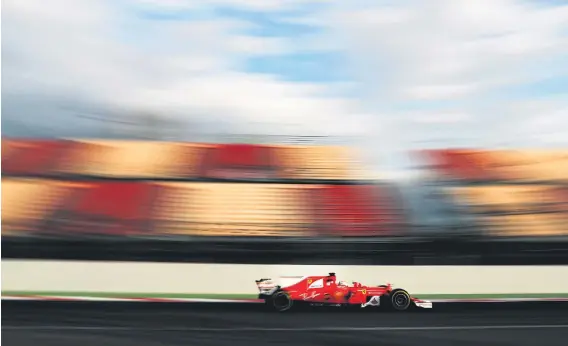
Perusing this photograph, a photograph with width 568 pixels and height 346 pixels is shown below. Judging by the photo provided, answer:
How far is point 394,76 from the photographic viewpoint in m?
2.51

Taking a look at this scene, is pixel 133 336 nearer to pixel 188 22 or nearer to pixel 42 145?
pixel 42 145

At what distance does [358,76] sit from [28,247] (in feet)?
5.90

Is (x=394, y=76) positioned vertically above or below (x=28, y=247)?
above

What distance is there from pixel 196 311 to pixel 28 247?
86 cm

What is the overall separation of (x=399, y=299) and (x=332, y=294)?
13.0 inches

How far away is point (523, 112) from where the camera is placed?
250cm

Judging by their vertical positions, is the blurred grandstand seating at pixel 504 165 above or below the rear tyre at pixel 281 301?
above

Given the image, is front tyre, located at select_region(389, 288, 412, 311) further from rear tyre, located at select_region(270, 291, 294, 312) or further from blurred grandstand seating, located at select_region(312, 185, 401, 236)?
rear tyre, located at select_region(270, 291, 294, 312)

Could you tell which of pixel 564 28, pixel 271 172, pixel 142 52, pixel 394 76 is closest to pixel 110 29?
pixel 142 52

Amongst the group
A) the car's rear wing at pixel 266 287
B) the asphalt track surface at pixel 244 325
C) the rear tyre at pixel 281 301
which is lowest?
the asphalt track surface at pixel 244 325

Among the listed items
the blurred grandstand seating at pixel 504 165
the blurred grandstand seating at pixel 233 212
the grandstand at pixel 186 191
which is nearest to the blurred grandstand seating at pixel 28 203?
the grandstand at pixel 186 191

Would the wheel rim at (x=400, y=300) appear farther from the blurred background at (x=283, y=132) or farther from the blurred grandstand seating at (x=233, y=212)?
the blurred grandstand seating at (x=233, y=212)

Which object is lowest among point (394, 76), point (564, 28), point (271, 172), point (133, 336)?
point (133, 336)

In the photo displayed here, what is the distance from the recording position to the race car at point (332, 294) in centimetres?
247
